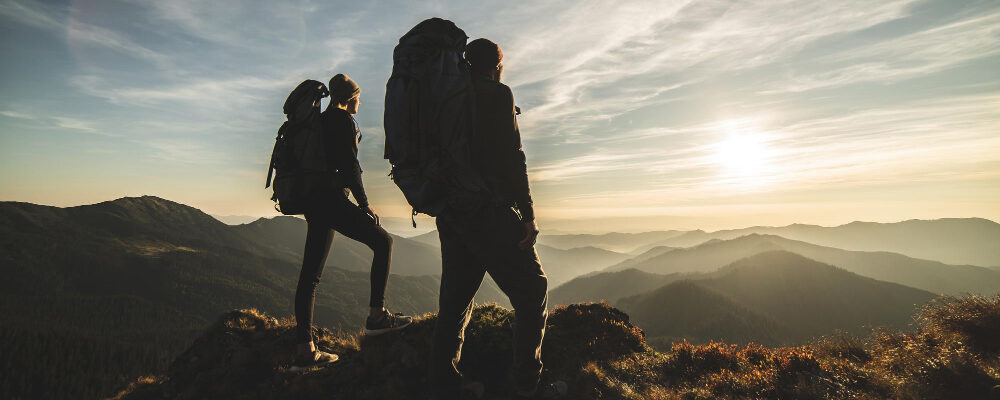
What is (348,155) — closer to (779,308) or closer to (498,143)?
(498,143)

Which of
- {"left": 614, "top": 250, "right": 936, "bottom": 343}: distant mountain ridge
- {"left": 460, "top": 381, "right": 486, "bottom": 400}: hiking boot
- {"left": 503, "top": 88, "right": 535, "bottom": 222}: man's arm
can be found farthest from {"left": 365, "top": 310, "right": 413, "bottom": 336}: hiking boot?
{"left": 614, "top": 250, "right": 936, "bottom": 343}: distant mountain ridge

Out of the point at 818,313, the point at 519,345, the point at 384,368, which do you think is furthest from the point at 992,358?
the point at 818,313

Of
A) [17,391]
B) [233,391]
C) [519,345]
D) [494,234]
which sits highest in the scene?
[494,234]

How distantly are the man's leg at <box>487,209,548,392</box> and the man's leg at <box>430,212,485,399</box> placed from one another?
0.87 feet

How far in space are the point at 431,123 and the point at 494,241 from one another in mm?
1055

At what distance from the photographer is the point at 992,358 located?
13.0ft

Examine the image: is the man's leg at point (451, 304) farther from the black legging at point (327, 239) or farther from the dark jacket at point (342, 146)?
the dark jacket at point (342, 146)

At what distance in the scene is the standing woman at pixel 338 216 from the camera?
4.43 m

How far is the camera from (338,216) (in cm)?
443

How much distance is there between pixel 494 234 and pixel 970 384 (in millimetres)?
4542

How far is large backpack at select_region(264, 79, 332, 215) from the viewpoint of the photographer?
14.3 ft

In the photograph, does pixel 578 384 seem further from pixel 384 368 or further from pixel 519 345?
pixel 384 368

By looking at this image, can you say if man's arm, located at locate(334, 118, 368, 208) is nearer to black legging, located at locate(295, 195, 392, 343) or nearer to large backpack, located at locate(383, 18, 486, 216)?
black legging, located at locate(295, 195, 392, 343)

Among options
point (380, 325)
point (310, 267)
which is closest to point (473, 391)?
point (380, 325)
